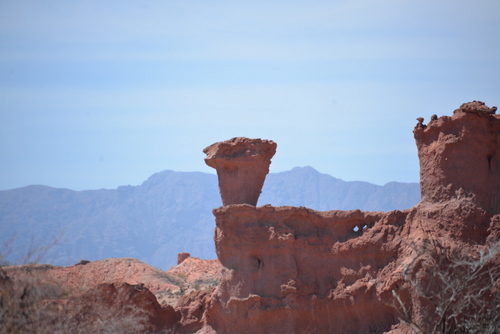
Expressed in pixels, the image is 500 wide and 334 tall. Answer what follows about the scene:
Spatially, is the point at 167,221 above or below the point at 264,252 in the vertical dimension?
above

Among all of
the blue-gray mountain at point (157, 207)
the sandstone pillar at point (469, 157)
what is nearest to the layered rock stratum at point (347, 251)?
the sandstone pillar at point (469, 157)

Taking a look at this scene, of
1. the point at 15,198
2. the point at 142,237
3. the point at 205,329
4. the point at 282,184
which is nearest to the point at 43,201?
the point at 15,198

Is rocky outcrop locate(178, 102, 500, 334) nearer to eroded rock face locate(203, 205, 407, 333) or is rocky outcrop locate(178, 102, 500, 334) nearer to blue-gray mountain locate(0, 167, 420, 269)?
eroded rock face locate(203, 205, 407, 333)

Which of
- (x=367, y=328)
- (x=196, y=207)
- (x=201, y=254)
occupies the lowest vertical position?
(x=367, y=328)

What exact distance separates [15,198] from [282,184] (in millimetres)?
38281

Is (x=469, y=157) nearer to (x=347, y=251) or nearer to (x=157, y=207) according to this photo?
(x=347, y=251)

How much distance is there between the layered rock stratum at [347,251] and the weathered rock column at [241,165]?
37mm

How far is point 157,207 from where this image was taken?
115 meters

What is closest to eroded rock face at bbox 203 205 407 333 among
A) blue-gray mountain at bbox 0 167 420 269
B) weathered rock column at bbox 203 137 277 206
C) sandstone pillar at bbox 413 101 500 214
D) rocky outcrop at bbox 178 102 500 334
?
rocky outcrop at bbox 178 102 500 334

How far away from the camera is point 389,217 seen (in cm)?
2386

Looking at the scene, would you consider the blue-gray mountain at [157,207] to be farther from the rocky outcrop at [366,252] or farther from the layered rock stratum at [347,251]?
the rocky outcrop at [366,252]

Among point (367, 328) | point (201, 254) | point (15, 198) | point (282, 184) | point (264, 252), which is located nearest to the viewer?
point (367, 328)

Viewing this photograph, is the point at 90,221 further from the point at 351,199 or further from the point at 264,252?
the point at 264,252

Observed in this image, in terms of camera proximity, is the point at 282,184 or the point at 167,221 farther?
the point at 282,184
